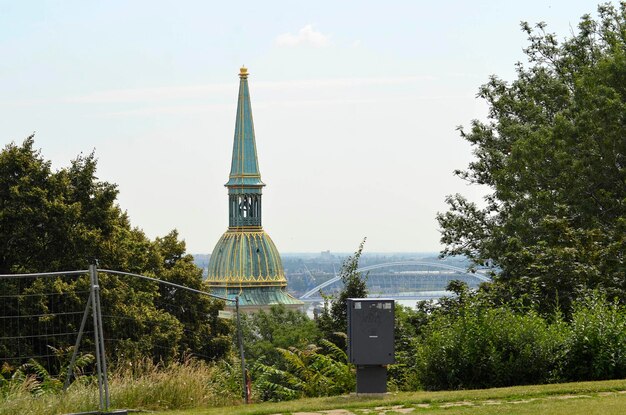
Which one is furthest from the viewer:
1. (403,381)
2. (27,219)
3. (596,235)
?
(27,219)

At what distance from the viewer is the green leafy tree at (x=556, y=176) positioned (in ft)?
82.9

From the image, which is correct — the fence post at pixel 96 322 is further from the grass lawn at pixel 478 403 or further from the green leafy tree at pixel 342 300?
the green leafy tree at pixel 342 300

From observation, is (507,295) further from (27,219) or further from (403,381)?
(27,219)

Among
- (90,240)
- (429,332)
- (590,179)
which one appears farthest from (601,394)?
(90,240)

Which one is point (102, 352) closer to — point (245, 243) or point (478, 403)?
point (478, 403)

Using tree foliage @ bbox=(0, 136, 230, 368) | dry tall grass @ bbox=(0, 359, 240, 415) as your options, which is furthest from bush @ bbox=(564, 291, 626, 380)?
tree foliage @ bbox=(0, 136, 230, 368)

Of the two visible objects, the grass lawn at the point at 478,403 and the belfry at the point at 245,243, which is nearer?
the grass lawn at the point at 478,403

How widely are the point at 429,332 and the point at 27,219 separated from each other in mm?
17246

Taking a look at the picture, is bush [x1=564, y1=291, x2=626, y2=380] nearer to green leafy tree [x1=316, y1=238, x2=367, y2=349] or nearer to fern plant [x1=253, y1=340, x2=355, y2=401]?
fern plant [x1=253, y1=340, x2=355, y2=401]

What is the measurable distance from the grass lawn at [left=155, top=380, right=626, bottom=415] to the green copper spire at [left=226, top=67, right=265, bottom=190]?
9722 centimetres

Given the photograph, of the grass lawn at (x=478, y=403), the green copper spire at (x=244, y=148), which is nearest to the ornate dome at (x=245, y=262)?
the green copper spire at (x=244, y=148)

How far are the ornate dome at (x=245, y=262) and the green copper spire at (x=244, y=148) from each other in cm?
483

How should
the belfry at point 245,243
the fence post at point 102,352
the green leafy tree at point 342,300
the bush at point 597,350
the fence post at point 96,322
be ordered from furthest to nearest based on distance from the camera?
the belfry at point 245,243
the green leafy tree at point 342,300
the bush at point 597,350
the fence post at point 102,352
the fence post at point 96,322

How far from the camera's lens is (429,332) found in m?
20.0
